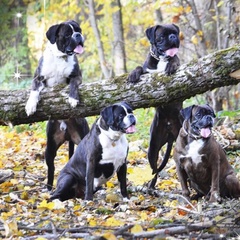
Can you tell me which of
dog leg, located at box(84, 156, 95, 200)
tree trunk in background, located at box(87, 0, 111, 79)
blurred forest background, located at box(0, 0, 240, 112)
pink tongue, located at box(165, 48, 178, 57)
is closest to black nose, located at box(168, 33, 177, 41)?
pink tongue, located at box(165, 48, 178, 57)

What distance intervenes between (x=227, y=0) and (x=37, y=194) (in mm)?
6621

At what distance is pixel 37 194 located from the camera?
299 inches

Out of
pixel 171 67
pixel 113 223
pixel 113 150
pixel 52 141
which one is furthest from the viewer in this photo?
pixel 52 141

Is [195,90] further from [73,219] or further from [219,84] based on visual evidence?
[73,219]

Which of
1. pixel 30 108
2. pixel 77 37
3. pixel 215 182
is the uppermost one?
pixel 77 37

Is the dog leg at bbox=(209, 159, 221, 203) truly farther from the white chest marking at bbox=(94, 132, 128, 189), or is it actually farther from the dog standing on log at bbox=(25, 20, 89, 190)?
the dog standing on log at bbox=(25, 20, 89, 190)

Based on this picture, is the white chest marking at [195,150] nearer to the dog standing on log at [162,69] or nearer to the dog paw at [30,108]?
the dog standing on log at [162,69]

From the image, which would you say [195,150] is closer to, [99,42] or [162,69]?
[162,69]

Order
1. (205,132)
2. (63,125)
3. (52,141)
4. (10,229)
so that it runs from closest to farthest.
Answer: (10,229) → (205,132) → (63,125) → (52,141)

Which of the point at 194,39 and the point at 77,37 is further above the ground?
the point at 194,39

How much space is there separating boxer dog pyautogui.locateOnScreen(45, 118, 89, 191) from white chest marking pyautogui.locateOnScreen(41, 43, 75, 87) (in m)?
0.60

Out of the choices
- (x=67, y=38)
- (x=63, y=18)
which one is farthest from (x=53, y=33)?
→ (x=63, y=18)

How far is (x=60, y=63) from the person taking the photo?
7918 millimetres

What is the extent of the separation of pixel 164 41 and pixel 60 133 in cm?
202
